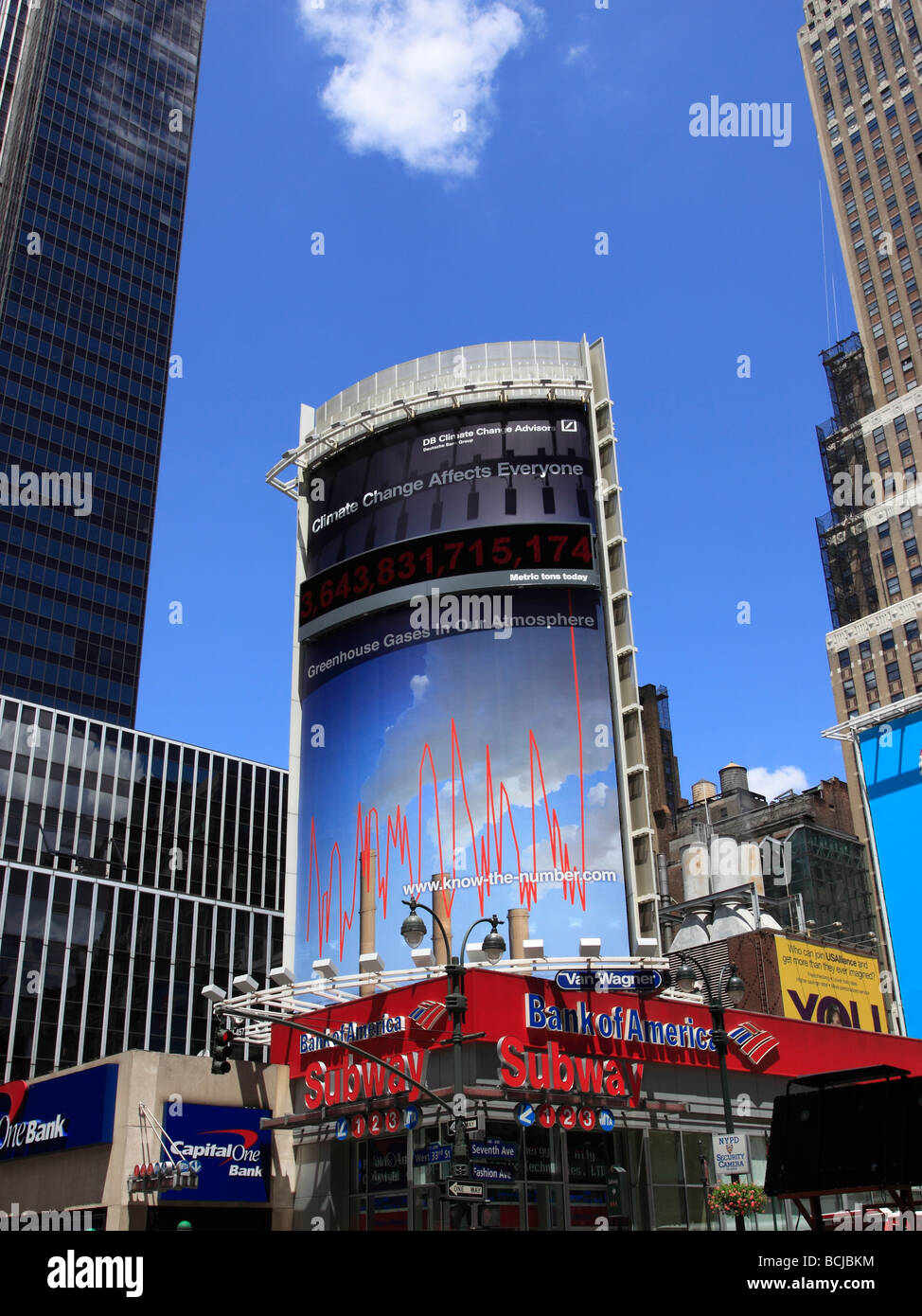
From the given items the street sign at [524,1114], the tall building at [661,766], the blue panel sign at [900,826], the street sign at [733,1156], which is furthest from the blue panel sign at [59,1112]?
the tall building at [661,766]

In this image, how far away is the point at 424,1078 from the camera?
29328 millimetres

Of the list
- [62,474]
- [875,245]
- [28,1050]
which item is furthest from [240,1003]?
[875,245]

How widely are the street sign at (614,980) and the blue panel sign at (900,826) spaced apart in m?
32.2

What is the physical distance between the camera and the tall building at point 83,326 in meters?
126

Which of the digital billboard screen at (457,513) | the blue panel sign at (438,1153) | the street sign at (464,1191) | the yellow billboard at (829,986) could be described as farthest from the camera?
the digital billboard screen at (457,513)

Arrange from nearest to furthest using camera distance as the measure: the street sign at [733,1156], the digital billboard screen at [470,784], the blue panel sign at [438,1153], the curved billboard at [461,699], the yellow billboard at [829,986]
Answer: the street sign at [733,1156]
the blue panel sign at [438,1153]
the digital billboard screen at [470,784]
the curved billboard at [461,699]
the yellow billboard at [829,986]

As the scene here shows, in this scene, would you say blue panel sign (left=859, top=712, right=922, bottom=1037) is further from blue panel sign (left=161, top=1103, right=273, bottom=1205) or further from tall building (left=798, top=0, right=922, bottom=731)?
tall building (left=798, top=0, right=922, bottom=731)

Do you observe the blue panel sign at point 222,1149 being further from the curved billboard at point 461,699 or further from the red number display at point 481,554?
the red number display at point 481,554

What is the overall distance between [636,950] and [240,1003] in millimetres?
13352

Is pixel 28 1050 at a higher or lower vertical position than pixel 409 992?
higher

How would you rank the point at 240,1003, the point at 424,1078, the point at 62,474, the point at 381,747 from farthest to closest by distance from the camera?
the point at 62,474
the point at 381,747
the point at 240,1003
the point at 424,1078

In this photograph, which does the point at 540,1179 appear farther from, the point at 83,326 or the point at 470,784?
the point at 83,326

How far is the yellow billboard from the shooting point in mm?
43750

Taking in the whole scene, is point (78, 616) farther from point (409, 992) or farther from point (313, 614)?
point (409, 992)
